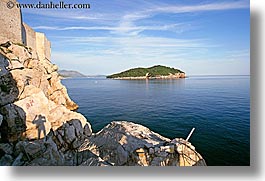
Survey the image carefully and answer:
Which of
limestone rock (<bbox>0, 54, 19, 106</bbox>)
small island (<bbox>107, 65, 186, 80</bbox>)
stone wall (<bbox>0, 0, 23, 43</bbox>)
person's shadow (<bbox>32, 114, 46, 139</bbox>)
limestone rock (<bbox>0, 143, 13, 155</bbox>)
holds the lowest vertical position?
limestone rock (<bbox>0, 143, 13, 155</bbox>)

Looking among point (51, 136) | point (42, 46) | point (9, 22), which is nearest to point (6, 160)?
point (51, 136)

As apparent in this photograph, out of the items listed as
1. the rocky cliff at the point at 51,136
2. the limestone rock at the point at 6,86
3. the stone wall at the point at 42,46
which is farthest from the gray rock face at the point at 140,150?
the stone wall at the point at 42,46

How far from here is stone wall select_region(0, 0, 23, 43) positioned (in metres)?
5.09

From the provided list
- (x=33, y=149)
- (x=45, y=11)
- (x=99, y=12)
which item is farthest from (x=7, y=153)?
(x=99, y=12)

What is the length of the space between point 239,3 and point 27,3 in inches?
147

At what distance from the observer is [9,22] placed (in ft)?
17.8

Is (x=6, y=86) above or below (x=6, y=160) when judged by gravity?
above

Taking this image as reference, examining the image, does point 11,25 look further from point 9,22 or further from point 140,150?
point 140,150

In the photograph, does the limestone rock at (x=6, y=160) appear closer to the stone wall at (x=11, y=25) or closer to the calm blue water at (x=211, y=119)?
the stone wall at (x=11, y=25)

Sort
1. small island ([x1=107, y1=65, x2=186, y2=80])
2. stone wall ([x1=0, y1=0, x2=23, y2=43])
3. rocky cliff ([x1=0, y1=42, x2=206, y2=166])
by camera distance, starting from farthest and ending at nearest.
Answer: small island ([x1=107, y1=65, x2=186, y2=80])
stone wall ([x1=0, y1=0, x2=23, y2=43])
rocky cliff ([x1=0, y1=42, x2=206, y2=166])

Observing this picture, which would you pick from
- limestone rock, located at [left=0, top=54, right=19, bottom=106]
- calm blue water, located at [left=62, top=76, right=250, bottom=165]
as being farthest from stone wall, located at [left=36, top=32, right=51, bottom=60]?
limestone rock, located at [left=0, top=54, right=19, bottom=106]

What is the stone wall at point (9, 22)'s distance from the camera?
509 centimetres

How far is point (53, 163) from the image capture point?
3.51m

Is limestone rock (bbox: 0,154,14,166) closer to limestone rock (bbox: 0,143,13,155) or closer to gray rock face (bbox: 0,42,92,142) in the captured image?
limestone rock (bbox: 0,143,13,155)
